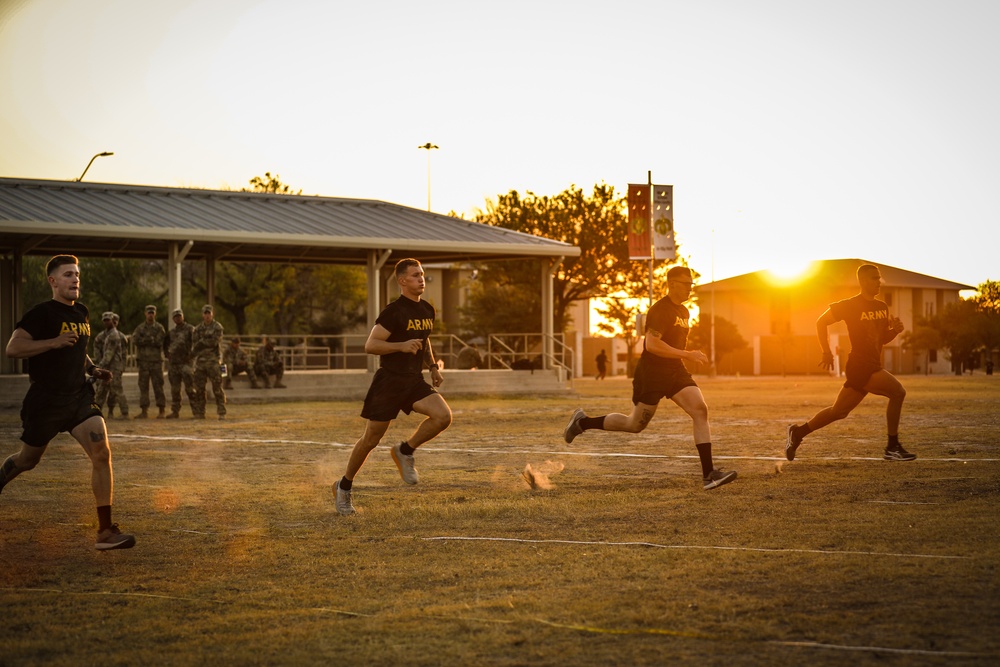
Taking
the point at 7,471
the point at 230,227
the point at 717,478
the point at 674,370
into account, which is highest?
the point at 230,227

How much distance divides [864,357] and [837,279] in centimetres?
8316

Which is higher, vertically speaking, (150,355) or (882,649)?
(150,355)

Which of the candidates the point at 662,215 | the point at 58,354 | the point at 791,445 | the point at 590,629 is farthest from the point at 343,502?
the point at 662,215

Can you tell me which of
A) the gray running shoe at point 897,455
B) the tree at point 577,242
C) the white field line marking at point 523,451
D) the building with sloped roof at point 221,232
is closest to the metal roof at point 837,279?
the tree at point 577,242

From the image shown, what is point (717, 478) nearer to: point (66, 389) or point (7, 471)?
point (66, 389)

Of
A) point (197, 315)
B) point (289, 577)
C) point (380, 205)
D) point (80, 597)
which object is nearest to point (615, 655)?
point (289, 577)

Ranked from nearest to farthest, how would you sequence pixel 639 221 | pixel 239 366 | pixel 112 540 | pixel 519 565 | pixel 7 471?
pixel 519 565 < pixel 112 540 < pixel 7 471 < pixel 639 221 < pixel 239 366

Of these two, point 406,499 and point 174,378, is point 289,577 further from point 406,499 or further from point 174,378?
point 174,378

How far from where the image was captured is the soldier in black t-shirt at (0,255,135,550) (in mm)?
7855

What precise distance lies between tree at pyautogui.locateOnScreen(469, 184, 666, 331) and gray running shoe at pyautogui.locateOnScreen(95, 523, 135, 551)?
5531 centimetres

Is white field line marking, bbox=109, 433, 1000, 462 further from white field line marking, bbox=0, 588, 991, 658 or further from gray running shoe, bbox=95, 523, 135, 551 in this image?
white field line marking, bbox=0, 588, 991, 658

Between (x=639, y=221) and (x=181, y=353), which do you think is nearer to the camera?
(x=181, y=353)

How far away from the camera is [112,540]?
782 centimetres

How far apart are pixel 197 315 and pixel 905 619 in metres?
48.5
